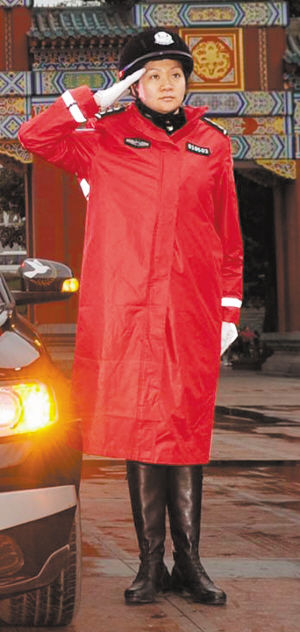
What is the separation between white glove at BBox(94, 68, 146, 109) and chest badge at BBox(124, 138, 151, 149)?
0.45 feet

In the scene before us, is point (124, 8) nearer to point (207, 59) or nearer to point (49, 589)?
point (207, 59)

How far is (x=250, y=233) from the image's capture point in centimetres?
2941

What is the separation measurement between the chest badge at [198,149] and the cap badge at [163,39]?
36cm

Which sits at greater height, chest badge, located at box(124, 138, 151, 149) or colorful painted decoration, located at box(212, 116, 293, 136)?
chest badge, located at box(124, 138, 151, 149)

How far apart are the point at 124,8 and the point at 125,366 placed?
64.6ft

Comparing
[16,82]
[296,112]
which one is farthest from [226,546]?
[296,112]

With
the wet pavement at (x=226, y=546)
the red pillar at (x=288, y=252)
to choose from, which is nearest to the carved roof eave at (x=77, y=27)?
the red pillar at (x=288, y=252)

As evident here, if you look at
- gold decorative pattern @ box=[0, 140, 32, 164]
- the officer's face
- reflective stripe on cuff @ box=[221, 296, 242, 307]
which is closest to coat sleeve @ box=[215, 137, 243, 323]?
reflective stripe on cuff @ box=[221, 296, 242, 307]

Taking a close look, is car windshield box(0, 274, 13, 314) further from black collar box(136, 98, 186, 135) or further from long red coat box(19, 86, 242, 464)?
black collar box(136, 98, 186, 135)

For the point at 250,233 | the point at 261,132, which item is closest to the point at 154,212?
the point at 261,132

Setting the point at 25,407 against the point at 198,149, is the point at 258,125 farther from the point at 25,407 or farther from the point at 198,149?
the point at 25,407

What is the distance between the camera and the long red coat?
403cm

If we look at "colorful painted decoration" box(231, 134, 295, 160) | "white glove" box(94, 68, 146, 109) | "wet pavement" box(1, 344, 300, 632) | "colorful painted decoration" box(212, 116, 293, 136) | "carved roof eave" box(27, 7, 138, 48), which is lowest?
"wet pavement" box(1, 344, 300, 632)

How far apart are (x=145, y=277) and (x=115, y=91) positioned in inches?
25.1
